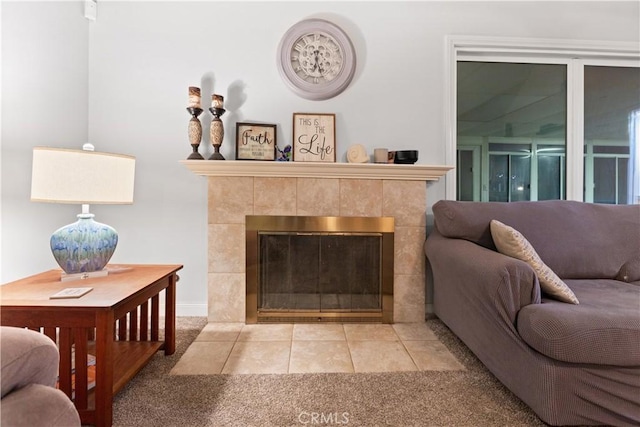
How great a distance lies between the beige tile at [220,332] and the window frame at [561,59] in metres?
1.84

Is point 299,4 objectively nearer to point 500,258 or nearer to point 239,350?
point 500,258

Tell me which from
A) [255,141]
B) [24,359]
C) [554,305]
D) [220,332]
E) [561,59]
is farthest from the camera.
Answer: [561,59]

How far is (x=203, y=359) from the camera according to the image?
67.3 inches

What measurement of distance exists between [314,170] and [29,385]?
174cm

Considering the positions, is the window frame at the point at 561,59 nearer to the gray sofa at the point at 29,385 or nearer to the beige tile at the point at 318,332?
the beige tile at the point at 318,332

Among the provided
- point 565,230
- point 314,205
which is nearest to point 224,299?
point 314,205

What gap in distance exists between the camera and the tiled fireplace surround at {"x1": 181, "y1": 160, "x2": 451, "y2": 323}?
86.7 inches

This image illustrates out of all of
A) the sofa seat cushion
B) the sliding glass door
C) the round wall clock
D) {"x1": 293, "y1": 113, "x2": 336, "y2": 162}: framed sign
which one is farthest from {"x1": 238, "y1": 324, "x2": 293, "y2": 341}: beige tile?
the sliding glass door

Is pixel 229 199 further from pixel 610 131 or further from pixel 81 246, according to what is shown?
pixel 610 131

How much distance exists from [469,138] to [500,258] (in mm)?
1470

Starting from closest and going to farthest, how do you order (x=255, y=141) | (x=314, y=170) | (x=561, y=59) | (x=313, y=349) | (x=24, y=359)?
(x=24, y=359) → (x=313, y=349) → (x=314, y=170) → (x=255, y=141) → (x=561, y=59)

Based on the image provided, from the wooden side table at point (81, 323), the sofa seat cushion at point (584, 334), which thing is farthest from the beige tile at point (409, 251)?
the wooden side table at point (81, 323)

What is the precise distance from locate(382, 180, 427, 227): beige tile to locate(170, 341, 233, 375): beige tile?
4.54 ft

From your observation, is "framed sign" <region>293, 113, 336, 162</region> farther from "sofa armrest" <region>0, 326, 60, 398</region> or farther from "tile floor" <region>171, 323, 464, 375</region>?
"sofa armrest" <region>0, 326, 60, 398</region>
